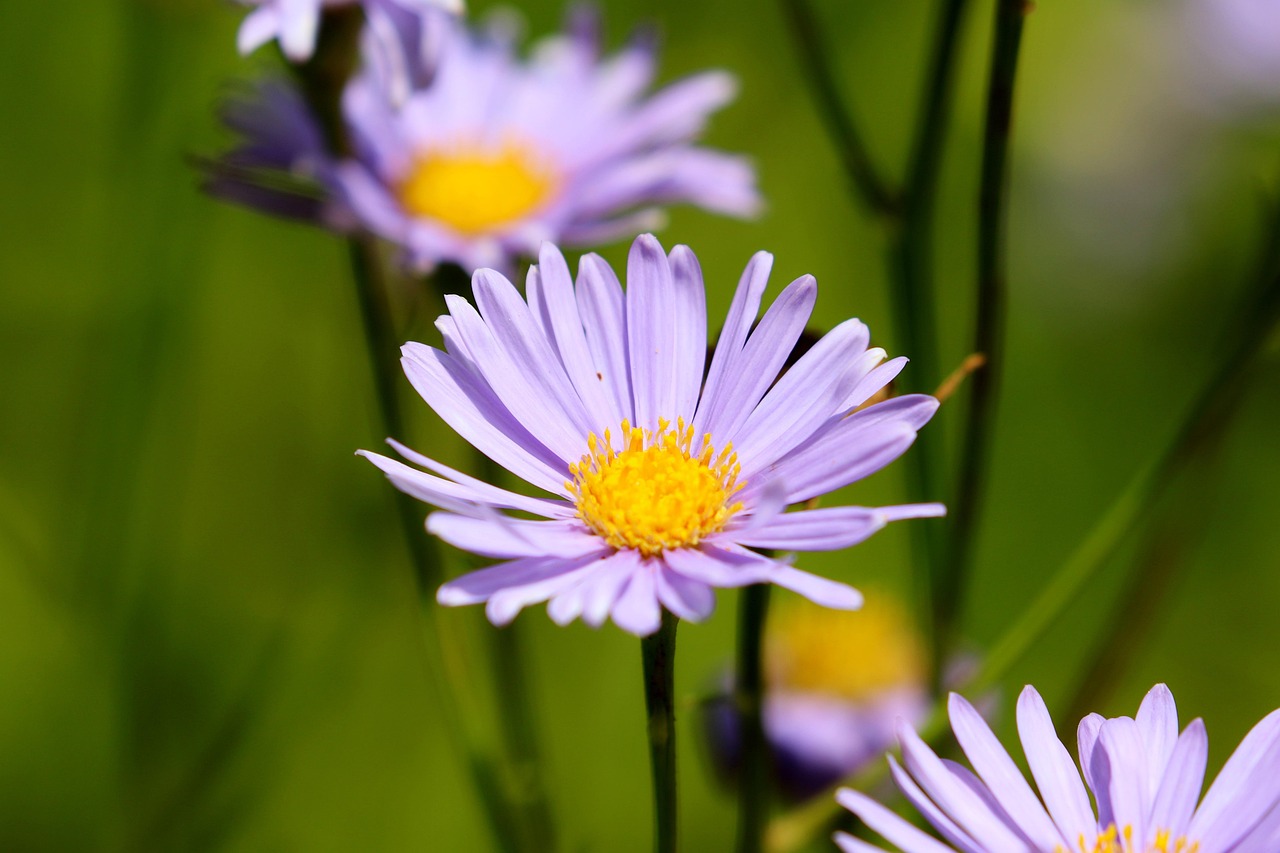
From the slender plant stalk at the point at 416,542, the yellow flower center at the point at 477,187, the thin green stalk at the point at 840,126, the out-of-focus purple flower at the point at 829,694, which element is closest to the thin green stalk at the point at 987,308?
the thin green stalk at the point at 840,126

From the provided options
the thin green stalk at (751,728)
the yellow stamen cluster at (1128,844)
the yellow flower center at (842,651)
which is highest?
the yellow flower center at (842,651)

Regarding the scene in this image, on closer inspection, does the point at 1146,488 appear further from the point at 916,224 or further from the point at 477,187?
the point at 477,187

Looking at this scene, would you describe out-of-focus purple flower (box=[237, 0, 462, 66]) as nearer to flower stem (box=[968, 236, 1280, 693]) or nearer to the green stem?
the green stem

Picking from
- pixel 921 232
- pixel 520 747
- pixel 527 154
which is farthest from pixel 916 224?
pixel 527 154

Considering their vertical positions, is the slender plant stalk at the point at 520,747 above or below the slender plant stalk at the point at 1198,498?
below

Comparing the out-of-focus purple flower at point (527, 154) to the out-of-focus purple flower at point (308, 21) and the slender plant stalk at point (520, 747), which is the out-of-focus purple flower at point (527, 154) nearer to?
the out-of-focus purple flower at point (308, 21)
